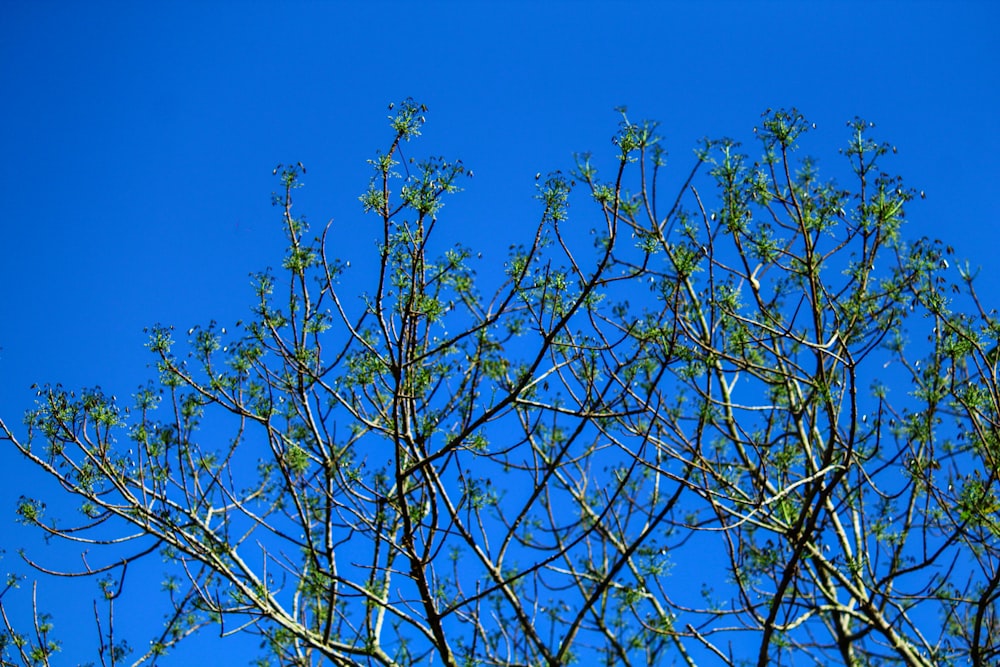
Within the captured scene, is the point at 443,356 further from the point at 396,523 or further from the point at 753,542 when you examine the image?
the point at 753,542

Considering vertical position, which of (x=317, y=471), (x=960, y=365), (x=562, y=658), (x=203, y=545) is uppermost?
(x=960, y=365)

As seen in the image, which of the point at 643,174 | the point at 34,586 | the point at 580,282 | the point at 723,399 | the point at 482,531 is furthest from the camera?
the point at 723,399

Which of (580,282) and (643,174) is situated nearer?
(643,174)

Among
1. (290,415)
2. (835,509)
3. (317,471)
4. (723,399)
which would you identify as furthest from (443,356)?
(835,509)

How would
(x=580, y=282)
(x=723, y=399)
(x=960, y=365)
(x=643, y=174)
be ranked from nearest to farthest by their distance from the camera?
(x=643, y=174) < (x=580, y=282) < (x=960, y=365) < (x=723, y=399)

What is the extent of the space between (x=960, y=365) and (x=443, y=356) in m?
3.96

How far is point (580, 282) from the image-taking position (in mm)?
5137

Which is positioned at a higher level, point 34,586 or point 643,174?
point 643,174

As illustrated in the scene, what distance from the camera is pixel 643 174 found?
4785 mm

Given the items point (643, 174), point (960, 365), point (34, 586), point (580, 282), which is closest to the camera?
point (643, 174)

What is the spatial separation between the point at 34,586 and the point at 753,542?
548cm

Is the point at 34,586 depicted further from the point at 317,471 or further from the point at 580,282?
the point at 580,282

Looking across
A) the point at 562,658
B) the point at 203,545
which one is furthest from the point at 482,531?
the point at 203,545

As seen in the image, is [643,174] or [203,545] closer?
[643,174]
